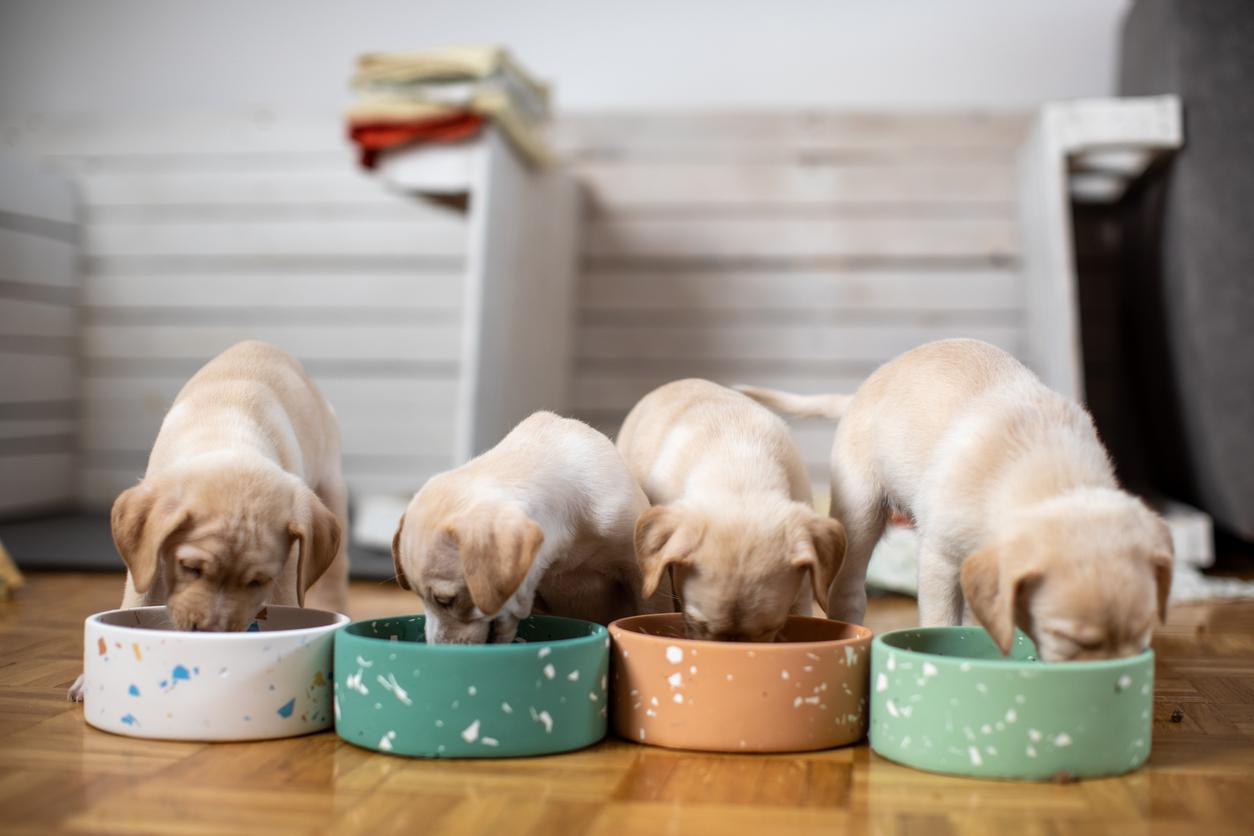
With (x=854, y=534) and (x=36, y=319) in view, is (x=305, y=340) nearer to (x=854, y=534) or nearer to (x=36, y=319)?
(x=36, y=319)

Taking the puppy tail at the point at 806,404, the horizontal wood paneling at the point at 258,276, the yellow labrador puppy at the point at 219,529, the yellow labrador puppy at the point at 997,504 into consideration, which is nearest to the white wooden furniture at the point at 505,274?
the horizontal wood paneling at the point at 258,276

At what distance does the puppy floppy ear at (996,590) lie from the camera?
186 centimetres

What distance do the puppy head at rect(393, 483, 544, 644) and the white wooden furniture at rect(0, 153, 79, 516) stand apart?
3.89m

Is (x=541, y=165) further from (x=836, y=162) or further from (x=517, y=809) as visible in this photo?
(x=517, y=809)

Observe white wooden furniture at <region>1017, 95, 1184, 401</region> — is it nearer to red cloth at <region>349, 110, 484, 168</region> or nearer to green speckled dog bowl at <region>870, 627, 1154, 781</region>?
red cloth at <region>349, 110, 484, 168</region>

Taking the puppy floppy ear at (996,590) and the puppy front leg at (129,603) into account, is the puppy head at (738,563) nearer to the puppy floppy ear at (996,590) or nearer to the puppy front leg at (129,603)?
the puppy floppy ear at (996,590)

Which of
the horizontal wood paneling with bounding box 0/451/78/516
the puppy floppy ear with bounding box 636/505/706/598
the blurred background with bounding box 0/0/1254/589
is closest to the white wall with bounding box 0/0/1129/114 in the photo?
the blurred background with bounding box 0/0/1254/589

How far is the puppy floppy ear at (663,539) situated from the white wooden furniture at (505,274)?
2.15 meters

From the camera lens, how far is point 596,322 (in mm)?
5500

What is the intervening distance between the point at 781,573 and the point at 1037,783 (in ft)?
1.58

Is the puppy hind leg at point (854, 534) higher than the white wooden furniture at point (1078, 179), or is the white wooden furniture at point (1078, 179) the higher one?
the white wooden furniture at point (1078, 179)

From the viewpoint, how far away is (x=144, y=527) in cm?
222

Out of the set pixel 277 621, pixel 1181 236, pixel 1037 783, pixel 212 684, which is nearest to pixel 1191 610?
pixel 1181 236

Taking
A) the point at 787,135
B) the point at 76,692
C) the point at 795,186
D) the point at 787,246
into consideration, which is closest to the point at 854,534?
the point at 76,692
